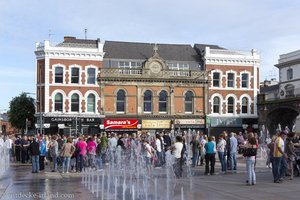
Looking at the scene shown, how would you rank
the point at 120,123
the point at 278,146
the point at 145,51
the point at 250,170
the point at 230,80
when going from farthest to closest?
the point at 145,51 → the point at 230,80 → the point at 120,123 → the point at 278,146 → the point at 250,170

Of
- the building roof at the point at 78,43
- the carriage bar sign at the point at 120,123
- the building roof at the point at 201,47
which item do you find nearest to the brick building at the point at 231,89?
the building roof at the point at 201,47

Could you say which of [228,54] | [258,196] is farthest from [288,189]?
[228,54]

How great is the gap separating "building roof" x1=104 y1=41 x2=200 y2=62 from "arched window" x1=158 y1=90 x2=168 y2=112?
4.69 metres

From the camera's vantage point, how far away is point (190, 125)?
160 feet

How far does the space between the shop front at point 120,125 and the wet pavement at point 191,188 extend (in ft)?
88.2

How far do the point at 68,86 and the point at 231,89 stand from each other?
1797cm

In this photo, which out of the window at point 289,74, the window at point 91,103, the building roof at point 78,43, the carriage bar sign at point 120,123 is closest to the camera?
the carriage bar sign at point 120,123

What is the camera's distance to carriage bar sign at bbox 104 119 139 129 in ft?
151

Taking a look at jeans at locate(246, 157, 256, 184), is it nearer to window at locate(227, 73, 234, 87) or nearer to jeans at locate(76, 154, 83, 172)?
jeans at locate(76, 154, 83, 172)

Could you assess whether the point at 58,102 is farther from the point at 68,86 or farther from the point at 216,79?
the point at 216,79

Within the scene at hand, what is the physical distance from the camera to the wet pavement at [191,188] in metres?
12.8

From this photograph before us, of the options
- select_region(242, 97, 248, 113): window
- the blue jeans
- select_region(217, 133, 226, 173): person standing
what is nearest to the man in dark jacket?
the blue jeans

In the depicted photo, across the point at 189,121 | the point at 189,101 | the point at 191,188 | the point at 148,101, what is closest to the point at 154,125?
the point at 148,101

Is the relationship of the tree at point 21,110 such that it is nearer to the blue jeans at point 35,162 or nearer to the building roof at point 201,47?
the building roof at point 201,47
